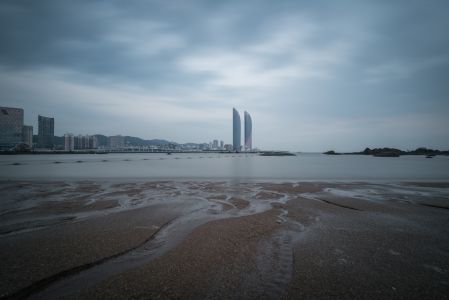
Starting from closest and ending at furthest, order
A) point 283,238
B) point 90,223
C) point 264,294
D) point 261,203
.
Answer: point 264,294 → point 283,238 → point 90,223 → point 261,203

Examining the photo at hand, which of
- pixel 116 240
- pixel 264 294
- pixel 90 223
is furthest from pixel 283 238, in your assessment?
pixel 90 223

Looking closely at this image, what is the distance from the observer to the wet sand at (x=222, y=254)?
3.70 metres

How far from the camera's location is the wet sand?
370 centimetres

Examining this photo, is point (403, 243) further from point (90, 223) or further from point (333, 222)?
point (90, 223)

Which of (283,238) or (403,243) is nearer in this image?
(403,243)

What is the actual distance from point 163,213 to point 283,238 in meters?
5.23

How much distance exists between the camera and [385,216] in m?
8.78

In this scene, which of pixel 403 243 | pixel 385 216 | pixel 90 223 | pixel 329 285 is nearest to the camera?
pixel 329 285

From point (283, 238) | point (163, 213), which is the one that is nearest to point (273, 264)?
point (283, 238)

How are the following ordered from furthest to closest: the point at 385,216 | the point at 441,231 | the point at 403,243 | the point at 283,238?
the point at 385,216
the point at 441,231
the point at 283,238
the point at 403,243

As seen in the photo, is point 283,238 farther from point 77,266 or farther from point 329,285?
point 77,266

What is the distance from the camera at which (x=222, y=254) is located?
16.9 ft

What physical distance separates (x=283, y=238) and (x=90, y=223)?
6.63 meters

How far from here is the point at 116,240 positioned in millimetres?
5863
